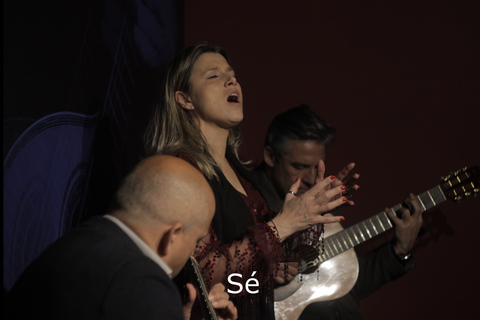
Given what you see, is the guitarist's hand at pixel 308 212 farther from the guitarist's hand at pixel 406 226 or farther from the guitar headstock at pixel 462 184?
the guitar headstock at pixel 462 184

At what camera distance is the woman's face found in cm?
176

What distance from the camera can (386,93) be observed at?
2881 millimetres

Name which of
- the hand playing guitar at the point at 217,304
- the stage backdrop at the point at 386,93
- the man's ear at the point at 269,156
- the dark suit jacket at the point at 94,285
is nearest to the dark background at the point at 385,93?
the stage backdrop at the point at 386,93

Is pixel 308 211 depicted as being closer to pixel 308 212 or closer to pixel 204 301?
pixel 308 212

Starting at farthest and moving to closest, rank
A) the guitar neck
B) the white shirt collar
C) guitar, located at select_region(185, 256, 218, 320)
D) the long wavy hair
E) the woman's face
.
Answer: the guitar neck → the woman's face → the long wavy hair → guitar, located at select_region(185, 256, 218, 320) → the white shirt collar

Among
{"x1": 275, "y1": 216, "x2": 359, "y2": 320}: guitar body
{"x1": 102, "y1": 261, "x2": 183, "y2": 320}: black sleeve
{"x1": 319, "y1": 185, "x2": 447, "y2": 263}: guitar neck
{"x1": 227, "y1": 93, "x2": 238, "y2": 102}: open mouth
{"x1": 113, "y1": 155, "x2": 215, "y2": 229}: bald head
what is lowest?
{"x1": 275, "y1": 216, "x2": 359, "y2": 320}: guitar body

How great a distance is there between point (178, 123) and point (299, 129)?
94 centimetres

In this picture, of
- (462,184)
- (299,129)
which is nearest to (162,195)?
Result: (299,129)

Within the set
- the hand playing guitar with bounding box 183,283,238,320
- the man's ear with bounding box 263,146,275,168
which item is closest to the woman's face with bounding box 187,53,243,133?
the hand playing guitar with bounding box 183,283,238,320

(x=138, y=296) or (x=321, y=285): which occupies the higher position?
(x=138, y=296)

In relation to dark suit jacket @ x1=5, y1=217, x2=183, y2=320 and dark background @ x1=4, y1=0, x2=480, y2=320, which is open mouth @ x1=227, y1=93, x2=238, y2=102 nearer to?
dark suit jacket @ x1=5, y1=217, x2=183, y2=320

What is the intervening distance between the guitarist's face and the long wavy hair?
2.56 ft

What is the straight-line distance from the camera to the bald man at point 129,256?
0.85 metres

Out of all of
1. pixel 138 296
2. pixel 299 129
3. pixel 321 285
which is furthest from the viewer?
pixel 299 129
